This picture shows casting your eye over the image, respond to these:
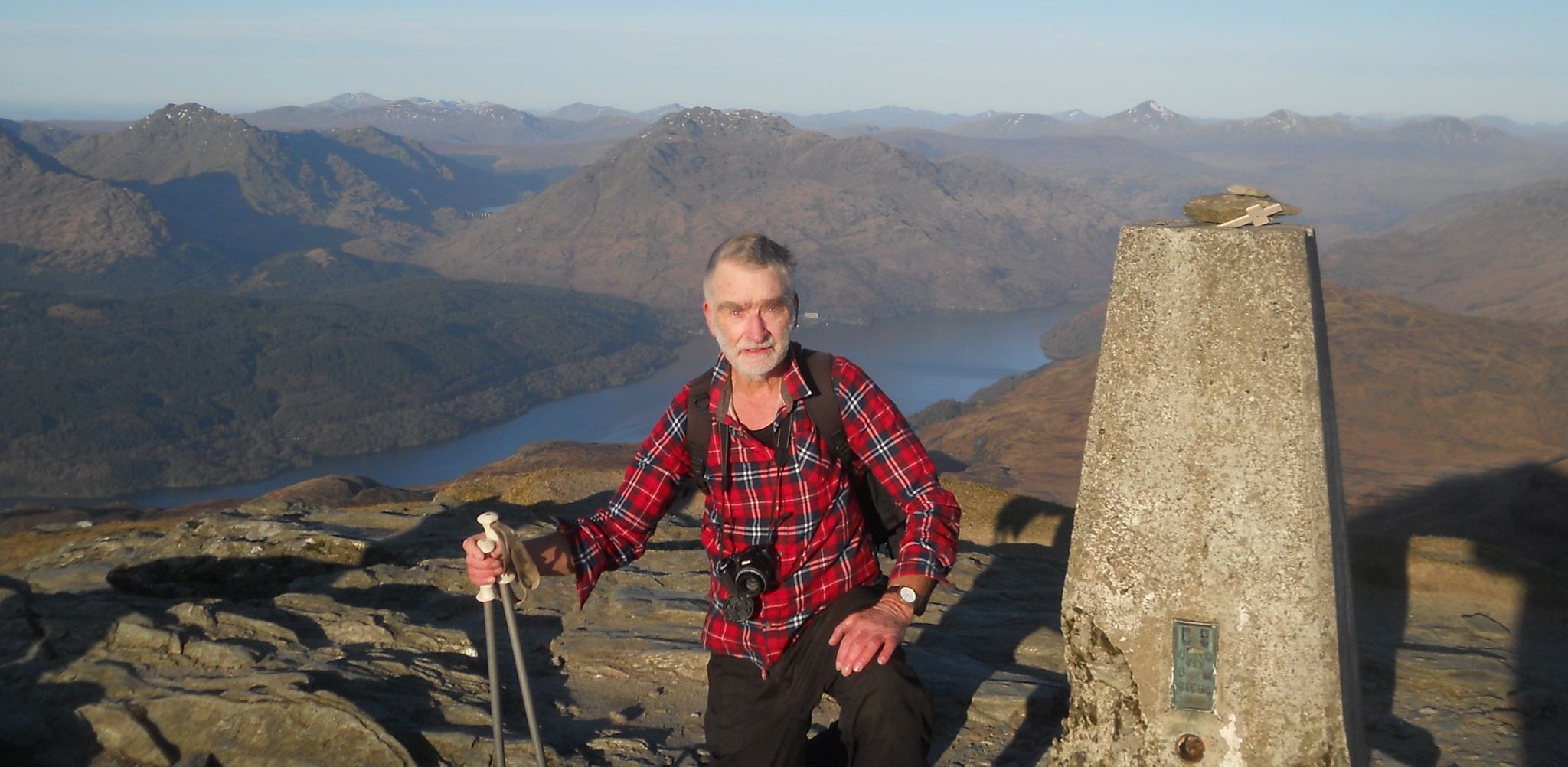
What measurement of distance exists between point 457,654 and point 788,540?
5472 mm

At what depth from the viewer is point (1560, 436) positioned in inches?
4707

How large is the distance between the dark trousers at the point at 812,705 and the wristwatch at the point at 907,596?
23 cm

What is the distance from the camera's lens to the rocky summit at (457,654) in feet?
25.2

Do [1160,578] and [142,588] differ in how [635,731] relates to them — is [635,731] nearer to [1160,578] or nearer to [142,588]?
[1160,578]

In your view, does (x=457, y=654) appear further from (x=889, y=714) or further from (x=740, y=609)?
(x=889, y=714)

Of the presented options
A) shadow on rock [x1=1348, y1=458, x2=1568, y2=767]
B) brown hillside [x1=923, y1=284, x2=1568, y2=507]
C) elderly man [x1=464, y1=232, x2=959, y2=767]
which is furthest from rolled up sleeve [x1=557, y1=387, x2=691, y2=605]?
brown hillside [x1=923, y1=284, x2=1568, y2=507]

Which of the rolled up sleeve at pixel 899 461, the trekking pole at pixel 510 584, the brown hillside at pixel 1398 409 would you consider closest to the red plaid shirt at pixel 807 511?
the rolled up sleeve at pixel 899 461

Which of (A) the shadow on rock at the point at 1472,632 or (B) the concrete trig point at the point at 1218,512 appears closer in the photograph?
(B) the concrete trig point at the point at 1218,512

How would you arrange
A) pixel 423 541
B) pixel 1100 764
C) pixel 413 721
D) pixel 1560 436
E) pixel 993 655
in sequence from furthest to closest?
pixel 1560 436 → pixel 423 541 → pixel 993 655 → pixel 413 721 → pixel 1100 764

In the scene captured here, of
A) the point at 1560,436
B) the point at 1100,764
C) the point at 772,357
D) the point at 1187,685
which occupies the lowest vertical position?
the point at 1560,436

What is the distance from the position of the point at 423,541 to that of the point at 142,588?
10.4ft

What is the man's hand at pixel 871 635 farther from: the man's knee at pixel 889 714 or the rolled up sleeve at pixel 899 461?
the rolled up sleeve at pixel 899 461

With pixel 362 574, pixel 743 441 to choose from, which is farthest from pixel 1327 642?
pixel 362 574

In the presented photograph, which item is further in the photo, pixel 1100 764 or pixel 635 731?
pixel 635 731
